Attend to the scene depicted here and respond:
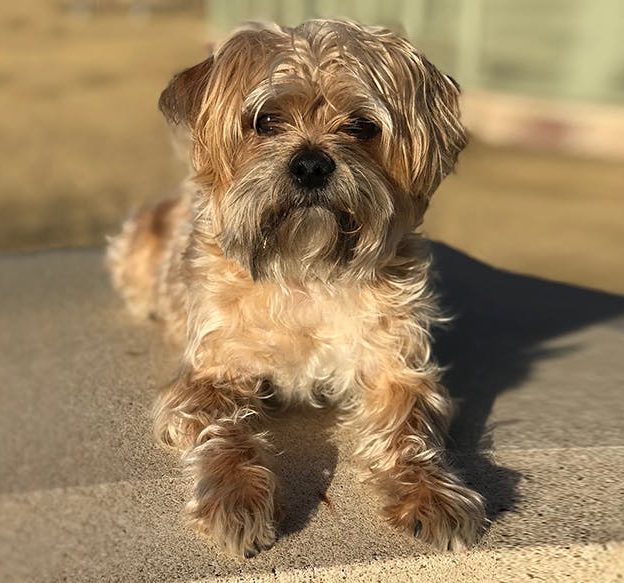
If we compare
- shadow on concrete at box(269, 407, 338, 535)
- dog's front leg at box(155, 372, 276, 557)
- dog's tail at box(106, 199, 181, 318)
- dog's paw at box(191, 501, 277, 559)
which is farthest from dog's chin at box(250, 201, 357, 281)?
dog's tail at box(106, 199, 181, 318)

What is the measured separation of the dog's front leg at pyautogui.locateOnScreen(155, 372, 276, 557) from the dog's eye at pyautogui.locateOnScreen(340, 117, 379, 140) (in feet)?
3.16

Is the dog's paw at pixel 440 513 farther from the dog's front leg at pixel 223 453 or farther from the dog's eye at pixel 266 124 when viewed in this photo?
the dog's eye at pixel 266 124

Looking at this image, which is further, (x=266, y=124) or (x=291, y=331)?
(x=291, y=331)

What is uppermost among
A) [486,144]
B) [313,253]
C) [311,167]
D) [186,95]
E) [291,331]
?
[186,95]

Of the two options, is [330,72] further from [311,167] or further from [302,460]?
[302,460]

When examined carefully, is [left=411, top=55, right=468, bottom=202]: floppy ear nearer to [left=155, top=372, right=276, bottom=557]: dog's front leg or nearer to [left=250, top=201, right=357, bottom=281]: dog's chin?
[left=250, top=201, right=357, bottom=281]: dog's chin

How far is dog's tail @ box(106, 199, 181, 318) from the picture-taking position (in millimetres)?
4895

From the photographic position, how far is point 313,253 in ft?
10.4

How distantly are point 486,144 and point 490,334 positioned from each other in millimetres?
7676

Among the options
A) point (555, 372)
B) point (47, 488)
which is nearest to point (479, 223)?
point (555, 372)

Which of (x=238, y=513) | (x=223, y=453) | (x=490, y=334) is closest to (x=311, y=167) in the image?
(x=223, y=453)

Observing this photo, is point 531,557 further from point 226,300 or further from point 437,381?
point 226,300

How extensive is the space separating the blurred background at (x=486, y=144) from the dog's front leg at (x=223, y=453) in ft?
13.2

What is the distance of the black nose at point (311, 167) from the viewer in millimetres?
2936
